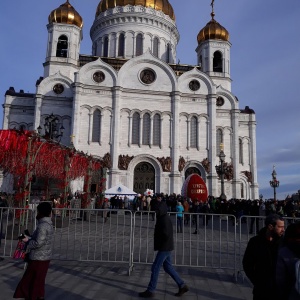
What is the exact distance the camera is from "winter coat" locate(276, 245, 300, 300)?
254cm

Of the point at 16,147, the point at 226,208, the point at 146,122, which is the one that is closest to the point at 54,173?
the point at 16,147

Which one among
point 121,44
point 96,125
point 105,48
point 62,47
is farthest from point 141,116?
point 105,48

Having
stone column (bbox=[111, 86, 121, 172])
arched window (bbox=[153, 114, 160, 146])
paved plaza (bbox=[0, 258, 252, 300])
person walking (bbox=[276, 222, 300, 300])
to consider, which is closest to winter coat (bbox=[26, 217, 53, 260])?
paved plaza (bbox=[0, 258, 252, 300])

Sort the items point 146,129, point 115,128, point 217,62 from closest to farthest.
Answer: point 115,128
point 146,129
point 217,62

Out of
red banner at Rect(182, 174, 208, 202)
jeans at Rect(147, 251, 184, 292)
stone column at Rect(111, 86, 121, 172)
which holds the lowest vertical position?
jeans at Rect(147, 251, 184, 292)

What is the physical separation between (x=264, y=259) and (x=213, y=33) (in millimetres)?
36208

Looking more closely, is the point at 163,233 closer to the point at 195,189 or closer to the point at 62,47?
the point at 195,189

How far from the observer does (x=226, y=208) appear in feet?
58.1

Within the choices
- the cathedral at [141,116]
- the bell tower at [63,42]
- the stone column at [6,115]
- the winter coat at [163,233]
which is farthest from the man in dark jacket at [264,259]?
the stone column at [6,115]

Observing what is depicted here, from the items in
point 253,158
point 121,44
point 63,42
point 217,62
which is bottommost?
point 253,158

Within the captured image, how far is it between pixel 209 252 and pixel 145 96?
78.7 feet

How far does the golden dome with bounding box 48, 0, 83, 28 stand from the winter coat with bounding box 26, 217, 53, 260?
3310 cm

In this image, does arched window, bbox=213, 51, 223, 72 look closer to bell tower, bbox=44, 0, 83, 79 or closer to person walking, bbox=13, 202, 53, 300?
bell tower, bbox=44, 0, 83, 79

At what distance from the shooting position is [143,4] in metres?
37.1
